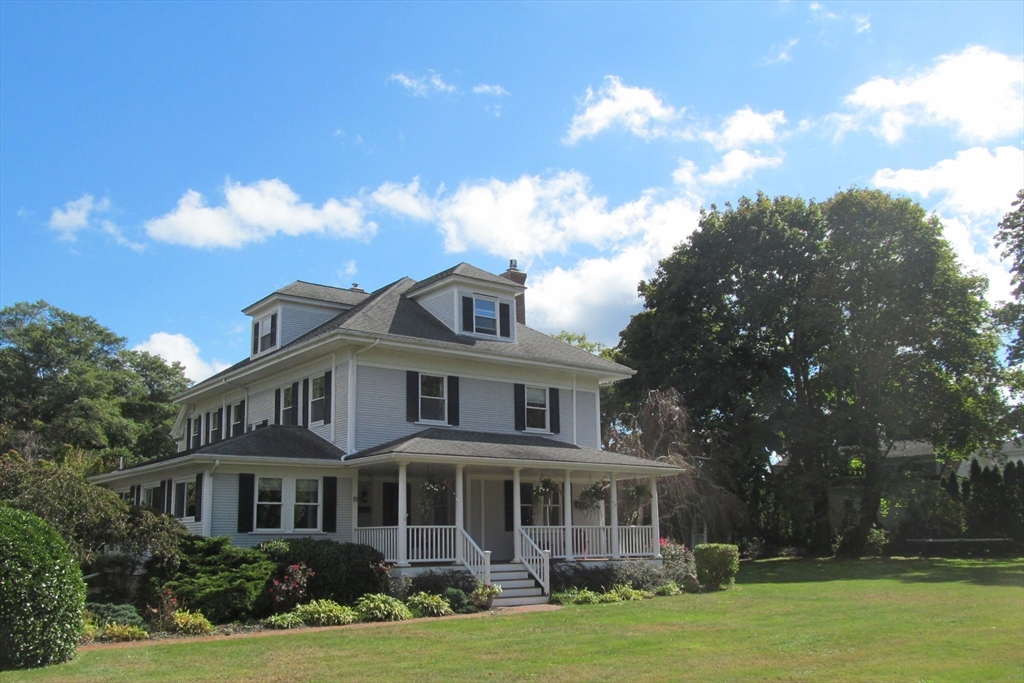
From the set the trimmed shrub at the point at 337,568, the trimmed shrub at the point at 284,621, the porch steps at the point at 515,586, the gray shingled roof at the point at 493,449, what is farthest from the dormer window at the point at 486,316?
the trimmed shrub at the point at 284,621

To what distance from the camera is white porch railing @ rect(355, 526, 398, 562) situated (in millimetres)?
20641

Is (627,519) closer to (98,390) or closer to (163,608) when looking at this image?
(163,608)

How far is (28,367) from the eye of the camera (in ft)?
147

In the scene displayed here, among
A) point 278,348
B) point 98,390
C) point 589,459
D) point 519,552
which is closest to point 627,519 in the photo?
point 589,459

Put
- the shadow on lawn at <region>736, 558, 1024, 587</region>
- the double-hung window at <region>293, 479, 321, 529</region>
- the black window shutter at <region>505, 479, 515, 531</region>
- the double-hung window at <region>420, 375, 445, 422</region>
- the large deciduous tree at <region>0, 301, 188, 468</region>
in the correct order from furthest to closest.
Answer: the large deciduous tree at <region>0, 301, 188, 468</region>
the shadow on lawn at <region>736, 558, 1024, 587</region>
the black window shutter at <region>505, 479, 515, 531</region>
the double-hung window at <region>420, 375, 445, 422</region>
the double-hung window at <region>293, 479, 321, 529</region>

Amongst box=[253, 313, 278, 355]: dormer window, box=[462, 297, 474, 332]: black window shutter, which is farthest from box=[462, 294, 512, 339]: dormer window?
box=[253, 313, 278, 355]: dormer window

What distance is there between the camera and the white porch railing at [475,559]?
20.2 m

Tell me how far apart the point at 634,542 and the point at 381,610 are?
9573mm

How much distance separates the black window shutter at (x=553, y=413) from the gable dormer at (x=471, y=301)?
204cm

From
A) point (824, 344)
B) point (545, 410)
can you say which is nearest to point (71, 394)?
point (545, 410)

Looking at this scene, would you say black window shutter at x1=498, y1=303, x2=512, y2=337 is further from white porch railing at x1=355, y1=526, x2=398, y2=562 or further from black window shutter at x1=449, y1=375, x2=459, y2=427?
white porch railing at x1=355, y1=526, x2=398, y2=562

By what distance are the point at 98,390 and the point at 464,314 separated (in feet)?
91.0

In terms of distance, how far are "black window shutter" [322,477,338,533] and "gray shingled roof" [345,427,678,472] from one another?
843 millimetres

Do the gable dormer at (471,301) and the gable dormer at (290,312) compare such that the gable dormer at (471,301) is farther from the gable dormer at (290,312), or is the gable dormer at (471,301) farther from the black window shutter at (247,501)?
the black window shutter at (247,501)
